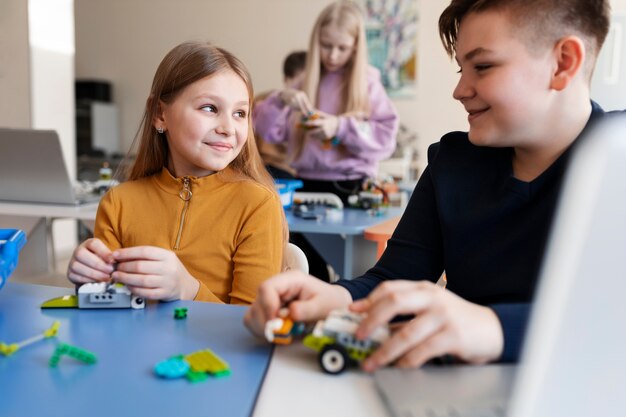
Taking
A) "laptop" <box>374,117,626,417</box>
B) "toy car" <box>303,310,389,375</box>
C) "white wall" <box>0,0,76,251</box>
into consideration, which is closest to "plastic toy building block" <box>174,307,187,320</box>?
"toy car" <box>303,310,389,375</box>

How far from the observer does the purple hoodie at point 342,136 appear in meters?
2.35

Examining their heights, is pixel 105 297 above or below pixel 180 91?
below

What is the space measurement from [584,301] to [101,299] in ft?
2.06

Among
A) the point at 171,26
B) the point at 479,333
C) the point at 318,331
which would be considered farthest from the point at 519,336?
the point at 171,26

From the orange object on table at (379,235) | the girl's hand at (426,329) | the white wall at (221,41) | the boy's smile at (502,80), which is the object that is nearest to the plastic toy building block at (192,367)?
the girl's hand at (426,329)

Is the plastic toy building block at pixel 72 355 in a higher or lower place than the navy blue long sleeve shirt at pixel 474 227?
lower

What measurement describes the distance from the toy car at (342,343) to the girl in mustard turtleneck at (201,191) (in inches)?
21.7

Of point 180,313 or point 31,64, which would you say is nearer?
point 180,313

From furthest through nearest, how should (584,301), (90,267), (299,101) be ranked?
1. (299,101)
2. (90,267)
3. (584,301)

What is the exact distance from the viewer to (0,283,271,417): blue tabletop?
1.69 ft

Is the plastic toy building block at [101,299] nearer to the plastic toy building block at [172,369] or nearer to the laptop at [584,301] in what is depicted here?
the plastic toy building block at [172,369]

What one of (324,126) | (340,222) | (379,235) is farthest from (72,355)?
(324,126)

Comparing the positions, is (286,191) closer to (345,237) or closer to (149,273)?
(345,237)

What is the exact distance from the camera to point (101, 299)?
783mm
